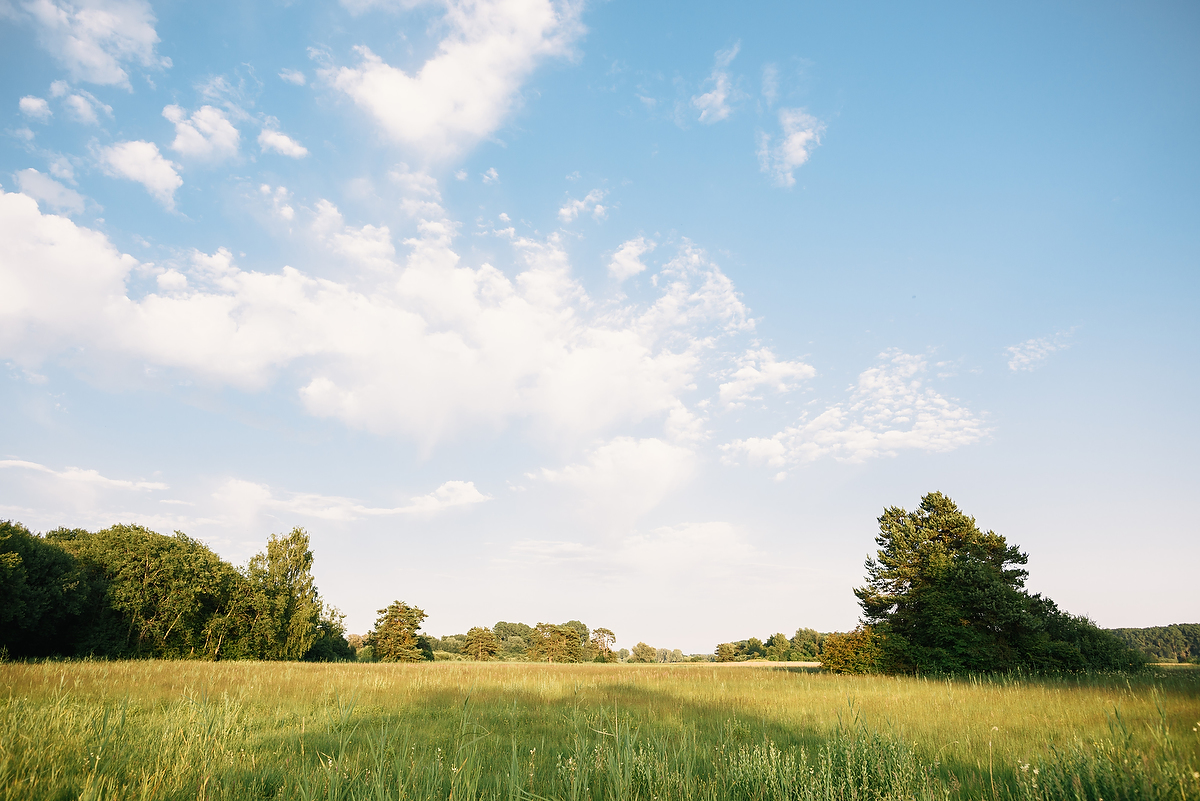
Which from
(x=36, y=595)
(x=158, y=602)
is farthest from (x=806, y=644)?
(x=36, y=595)

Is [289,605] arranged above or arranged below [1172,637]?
above

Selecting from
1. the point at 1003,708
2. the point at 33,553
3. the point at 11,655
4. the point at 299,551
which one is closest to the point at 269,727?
the point at 1003,708

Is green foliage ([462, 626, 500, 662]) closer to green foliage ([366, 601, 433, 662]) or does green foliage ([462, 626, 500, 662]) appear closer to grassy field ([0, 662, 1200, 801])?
green foliage ([366, 601, 433, 662])

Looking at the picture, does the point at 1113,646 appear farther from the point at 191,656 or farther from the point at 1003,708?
the point at 191,656

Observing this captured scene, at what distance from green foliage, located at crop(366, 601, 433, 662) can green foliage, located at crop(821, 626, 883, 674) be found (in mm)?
39305

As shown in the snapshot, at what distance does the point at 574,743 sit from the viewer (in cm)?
500

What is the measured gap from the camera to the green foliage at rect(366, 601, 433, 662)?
160 feet

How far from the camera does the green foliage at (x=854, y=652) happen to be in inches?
893

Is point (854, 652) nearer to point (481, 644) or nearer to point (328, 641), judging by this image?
point (328, 641)

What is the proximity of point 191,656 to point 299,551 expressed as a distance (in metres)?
10.2

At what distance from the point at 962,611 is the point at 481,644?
5582 cm

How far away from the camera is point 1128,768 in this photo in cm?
264

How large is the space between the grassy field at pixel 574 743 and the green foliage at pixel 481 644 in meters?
55.6

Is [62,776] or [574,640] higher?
[62,776]
